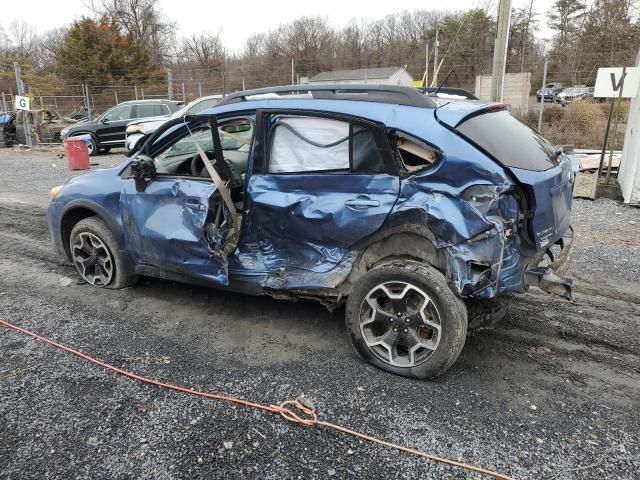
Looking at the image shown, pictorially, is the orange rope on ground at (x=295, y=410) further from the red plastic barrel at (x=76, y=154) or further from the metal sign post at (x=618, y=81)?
the red plastic barrel at (x=76, y=154)

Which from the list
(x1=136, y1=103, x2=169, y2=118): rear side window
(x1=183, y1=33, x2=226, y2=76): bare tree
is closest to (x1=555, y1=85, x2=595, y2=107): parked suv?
(x1=136, y1=103, x2=169, y2=118): rear side window

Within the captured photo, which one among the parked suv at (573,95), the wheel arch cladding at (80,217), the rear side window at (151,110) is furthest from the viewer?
the rear side window at (151,110)

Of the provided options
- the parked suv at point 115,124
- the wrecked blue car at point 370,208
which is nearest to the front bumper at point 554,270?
the wrecked blue car at point 370,208

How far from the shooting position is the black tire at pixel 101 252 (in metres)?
4.54

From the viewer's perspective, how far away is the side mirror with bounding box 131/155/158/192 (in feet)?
13.4

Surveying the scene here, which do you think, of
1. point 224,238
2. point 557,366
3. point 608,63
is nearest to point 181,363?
point 224,238

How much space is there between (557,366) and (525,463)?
43.2 inches

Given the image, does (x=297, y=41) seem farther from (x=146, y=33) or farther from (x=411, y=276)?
(x=411, y=276)

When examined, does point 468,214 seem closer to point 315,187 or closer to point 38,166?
point 315,187

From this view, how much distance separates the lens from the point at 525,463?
8.23 ft

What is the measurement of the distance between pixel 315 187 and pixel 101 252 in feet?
8.00

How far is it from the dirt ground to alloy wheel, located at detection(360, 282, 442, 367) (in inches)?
6.7

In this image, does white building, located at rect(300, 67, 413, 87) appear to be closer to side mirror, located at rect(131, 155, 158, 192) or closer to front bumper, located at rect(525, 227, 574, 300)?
side mirror, located at rect(131, 155, 158, 192)

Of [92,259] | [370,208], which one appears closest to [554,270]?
[370,208]
